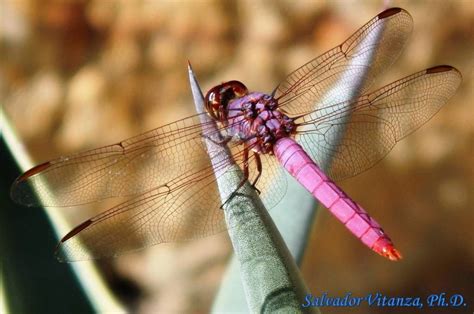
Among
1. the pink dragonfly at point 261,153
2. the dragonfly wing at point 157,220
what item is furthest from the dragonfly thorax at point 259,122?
the dragonfly wing at point 157,220

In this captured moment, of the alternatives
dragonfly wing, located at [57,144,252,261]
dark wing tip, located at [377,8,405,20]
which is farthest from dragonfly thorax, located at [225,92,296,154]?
dark wing tip, located at [377,8,405,20]

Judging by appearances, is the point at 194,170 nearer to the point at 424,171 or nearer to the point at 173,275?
the point at 173,275

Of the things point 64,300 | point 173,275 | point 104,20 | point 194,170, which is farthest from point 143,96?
point 64,300

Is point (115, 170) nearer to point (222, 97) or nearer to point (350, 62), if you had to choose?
point (222, 97)

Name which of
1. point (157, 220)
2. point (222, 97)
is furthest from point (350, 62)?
point (157, 220)

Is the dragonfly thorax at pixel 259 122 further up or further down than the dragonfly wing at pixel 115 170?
further up

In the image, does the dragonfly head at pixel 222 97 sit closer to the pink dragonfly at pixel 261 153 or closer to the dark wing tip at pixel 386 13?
the pink dragonfly at pixel 261 153

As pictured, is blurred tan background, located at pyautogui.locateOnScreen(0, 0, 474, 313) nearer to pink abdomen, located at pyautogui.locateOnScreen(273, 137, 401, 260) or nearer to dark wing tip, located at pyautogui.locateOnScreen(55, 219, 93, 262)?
pink abdomen, located at pyautogui.locateOnScreen(273, 137, 401, 260)
